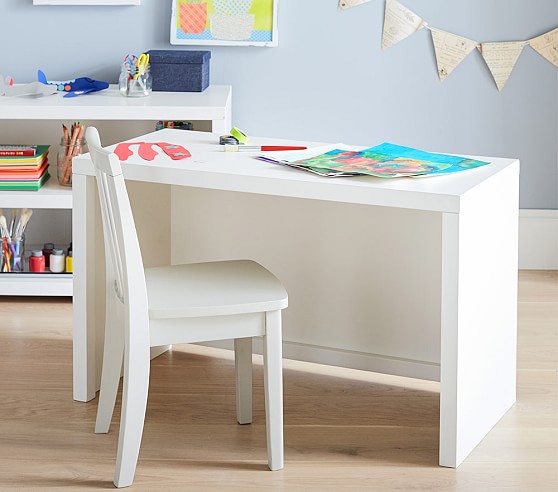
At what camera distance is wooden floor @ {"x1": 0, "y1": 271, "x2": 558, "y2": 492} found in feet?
6.66

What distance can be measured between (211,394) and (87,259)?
18.0 inches

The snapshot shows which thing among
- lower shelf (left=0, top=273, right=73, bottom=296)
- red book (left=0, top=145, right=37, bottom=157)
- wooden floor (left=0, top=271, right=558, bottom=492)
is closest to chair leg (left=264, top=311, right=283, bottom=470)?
wooden floor (left=0, top=271, right=558, bottom=492)

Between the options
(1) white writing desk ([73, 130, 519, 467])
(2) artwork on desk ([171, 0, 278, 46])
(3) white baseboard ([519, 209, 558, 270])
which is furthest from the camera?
(3) white baseboard ([519, 209, 558, 270])

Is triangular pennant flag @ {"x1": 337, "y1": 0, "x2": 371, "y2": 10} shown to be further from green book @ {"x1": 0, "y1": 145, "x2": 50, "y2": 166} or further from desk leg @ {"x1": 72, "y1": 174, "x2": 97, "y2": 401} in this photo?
desk leg @ {"x1": 72, "y1": 174, "x2": 97, "y2": 401}

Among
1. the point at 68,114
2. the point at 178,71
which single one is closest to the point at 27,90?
the point at 68,114

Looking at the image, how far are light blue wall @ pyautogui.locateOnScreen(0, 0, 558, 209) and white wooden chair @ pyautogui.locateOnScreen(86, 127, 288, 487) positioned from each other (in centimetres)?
165

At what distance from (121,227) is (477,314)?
76 cm

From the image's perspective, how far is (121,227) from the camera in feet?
6.29

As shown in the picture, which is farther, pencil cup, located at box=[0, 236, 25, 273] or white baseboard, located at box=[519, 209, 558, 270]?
white baseboard, located at box=[519, 209, 558, 270]

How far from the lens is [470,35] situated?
142 inches

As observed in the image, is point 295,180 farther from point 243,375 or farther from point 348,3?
point 348,3

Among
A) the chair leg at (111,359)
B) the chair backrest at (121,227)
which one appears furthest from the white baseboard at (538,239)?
the chair backrest at (121,227)

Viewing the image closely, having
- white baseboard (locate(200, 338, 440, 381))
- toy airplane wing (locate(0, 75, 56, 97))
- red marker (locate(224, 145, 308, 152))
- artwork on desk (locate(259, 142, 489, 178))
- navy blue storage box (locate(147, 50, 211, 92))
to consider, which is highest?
navy blue storage box (locate(147, 50, 211, 92))

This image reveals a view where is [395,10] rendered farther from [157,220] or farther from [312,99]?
[157,220]
